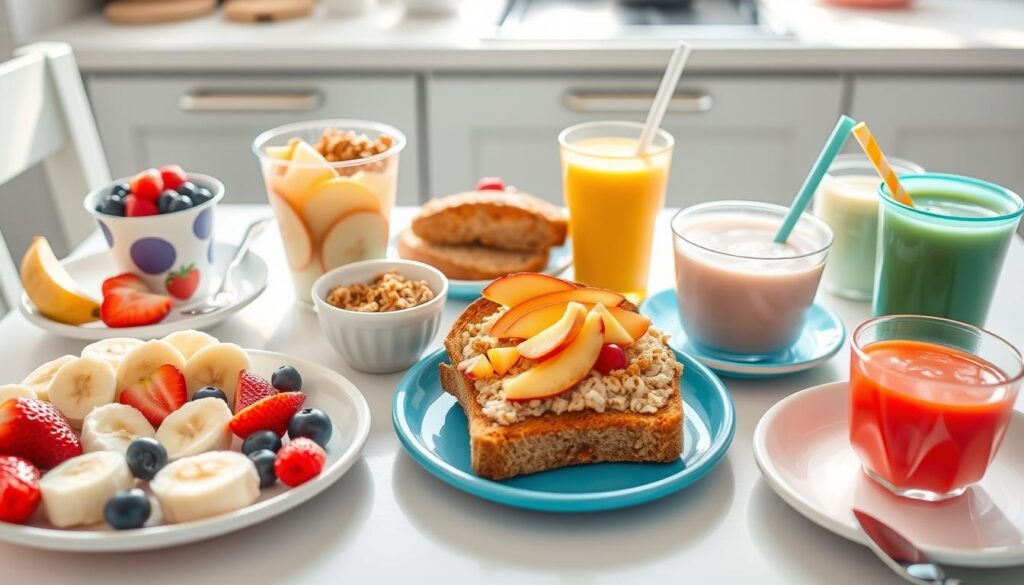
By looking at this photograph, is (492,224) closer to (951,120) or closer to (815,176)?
(815,176)

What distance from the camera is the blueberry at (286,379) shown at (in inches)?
38.4

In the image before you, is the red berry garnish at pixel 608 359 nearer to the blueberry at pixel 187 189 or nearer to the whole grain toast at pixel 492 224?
the whole grain toast at pixel 492 224

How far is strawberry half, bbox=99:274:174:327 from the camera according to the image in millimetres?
1146

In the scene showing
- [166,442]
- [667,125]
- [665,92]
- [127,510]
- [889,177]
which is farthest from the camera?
[667,125]

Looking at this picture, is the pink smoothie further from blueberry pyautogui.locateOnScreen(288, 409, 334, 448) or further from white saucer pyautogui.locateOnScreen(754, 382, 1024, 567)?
blueberry pyautogui.locateOnScreen(288, 409, 334, 448)

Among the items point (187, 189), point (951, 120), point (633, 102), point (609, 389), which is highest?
point (187, 189)

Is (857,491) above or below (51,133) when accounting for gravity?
below

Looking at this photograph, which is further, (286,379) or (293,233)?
(293,233)

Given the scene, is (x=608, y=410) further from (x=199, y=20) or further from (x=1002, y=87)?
(x=199, y=20)

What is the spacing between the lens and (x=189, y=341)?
103cm

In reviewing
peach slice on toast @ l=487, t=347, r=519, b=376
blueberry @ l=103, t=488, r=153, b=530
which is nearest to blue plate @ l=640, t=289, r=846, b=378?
peach slice on toast @ l=487, t=347, r=519, b=376

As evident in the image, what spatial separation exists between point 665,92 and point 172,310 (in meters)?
0.69

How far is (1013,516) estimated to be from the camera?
2.67 ft

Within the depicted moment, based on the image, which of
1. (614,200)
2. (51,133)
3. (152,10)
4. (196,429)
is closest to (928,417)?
(614,200)
